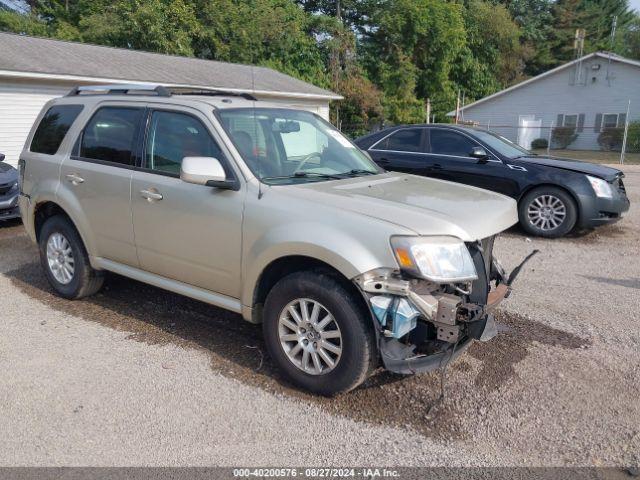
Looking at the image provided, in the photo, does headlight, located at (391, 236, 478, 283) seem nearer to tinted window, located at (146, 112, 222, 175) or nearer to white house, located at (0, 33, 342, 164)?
tinted window, located at (146, 112, 222, 175)

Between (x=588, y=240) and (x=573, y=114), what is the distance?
28.3 metres

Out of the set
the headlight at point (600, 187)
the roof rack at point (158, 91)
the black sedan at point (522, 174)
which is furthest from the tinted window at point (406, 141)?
the roof rack at point (158, 91)

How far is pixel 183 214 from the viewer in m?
4.18

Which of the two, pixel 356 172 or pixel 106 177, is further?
pixel 106 177

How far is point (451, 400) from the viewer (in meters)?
3.64

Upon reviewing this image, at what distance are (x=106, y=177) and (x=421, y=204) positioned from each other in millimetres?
2739

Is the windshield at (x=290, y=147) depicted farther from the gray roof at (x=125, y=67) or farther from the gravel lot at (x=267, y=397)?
the gray roof at (x=125, y=67)

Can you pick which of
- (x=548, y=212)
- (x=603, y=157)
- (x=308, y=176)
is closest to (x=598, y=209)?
(x=548, y=212)

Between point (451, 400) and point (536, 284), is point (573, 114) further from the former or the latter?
point (451, 400)

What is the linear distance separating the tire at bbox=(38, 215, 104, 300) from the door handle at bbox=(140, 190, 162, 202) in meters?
1.18

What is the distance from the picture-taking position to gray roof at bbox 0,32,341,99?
14.7 meters

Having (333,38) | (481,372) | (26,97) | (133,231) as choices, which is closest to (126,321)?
(133,231)

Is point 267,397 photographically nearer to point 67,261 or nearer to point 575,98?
point 67,261

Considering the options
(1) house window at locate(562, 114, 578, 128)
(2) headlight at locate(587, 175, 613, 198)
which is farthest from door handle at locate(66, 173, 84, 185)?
(1) house window at locate(562, 114, 578, 128)
